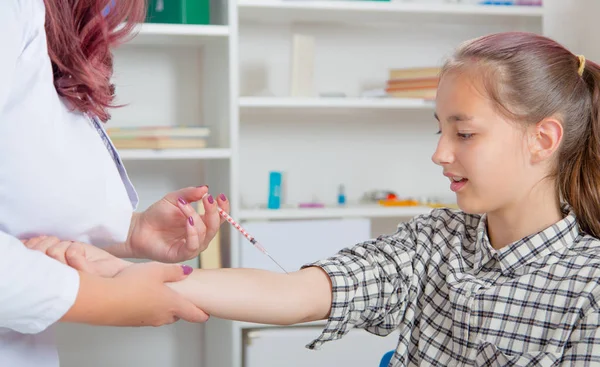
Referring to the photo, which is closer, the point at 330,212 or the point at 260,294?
the point at 260,294

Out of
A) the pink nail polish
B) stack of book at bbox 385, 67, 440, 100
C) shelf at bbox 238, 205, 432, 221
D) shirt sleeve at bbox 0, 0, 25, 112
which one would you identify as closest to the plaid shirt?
the pink nail polish

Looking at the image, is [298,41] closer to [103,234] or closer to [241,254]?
[241,254]

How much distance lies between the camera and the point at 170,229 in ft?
4.46

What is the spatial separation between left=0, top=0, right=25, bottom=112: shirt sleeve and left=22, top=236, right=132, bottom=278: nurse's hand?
8.4 inches

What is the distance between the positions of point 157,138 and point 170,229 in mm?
1110

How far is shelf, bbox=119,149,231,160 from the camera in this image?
2.40 m

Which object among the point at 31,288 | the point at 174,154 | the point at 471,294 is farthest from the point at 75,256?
the point at 174,154

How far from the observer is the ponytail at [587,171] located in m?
1.31

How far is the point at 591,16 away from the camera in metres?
2.49

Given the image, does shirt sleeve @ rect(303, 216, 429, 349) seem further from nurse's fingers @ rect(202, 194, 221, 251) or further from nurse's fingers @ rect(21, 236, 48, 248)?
nurse's fingers @ rect(21, 236, 48, 248)

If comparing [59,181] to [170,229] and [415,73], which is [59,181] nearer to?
[170,229]

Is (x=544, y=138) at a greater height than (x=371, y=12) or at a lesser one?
lesser

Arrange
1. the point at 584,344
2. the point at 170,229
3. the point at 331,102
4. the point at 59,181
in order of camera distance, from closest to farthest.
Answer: the point at 59,181, the point at 584,344, the point at 170,229, the point at 331,102

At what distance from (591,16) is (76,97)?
6.63ft
